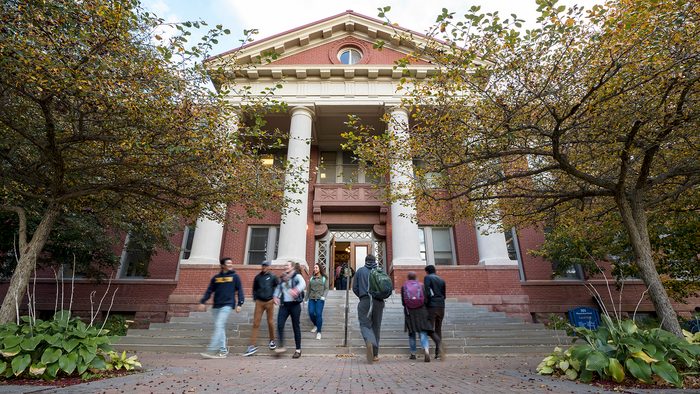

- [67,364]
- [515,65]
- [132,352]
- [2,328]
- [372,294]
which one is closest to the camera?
[67,364]

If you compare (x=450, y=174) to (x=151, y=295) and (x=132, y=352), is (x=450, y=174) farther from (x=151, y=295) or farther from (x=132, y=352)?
(x=151, y=295)

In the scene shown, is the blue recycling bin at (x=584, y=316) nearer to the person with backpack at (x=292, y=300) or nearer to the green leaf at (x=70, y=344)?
the person with backpack at (x=292, y=300)

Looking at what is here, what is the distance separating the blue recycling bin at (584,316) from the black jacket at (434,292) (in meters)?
9.70

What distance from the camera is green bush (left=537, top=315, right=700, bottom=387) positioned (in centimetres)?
416

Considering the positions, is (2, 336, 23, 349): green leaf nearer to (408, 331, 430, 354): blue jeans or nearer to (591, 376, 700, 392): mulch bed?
(408, 331, 430, 354): blue jeans

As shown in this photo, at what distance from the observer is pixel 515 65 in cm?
595

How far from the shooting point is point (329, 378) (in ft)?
15.8

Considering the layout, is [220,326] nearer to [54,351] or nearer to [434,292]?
[54,351]

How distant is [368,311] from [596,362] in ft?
12.1

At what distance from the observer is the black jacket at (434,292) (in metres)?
7.24

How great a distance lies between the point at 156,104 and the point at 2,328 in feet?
13.4

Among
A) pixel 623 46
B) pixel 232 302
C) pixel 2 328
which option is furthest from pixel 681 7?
pixel 2 328

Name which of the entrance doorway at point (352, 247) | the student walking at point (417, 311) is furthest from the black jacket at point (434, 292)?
the entrance doorway at point (352, 247)

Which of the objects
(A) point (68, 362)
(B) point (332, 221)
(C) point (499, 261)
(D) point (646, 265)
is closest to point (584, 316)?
(C) point (499, 261)
